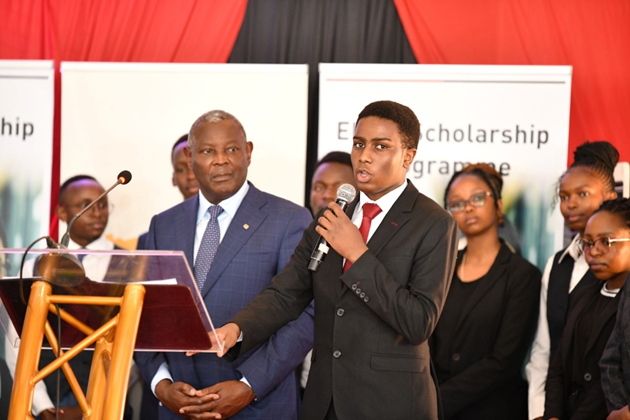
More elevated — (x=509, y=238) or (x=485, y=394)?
(x=509, y=238)

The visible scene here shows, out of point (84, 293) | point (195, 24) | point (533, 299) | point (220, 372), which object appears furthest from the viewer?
point (195, 24)

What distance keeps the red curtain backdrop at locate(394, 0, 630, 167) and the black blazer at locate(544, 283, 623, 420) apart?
6.33 feet

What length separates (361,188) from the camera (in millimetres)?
3061

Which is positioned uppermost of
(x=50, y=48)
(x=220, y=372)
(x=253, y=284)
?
(x=50, y=48)

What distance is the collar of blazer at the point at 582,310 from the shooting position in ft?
13.3

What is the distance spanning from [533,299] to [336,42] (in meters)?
2.56

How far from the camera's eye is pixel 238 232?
12.9ft

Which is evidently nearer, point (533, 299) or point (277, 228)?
point (277, 228)

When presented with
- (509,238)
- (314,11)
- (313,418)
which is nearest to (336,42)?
(314,11)

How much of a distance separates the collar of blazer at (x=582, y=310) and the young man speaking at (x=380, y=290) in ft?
4.75

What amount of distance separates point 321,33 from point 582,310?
305cm

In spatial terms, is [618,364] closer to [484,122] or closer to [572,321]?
[572,321]

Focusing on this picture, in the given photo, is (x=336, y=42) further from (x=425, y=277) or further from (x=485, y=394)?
(x=425, y=277)

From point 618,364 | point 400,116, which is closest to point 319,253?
point 400,116
